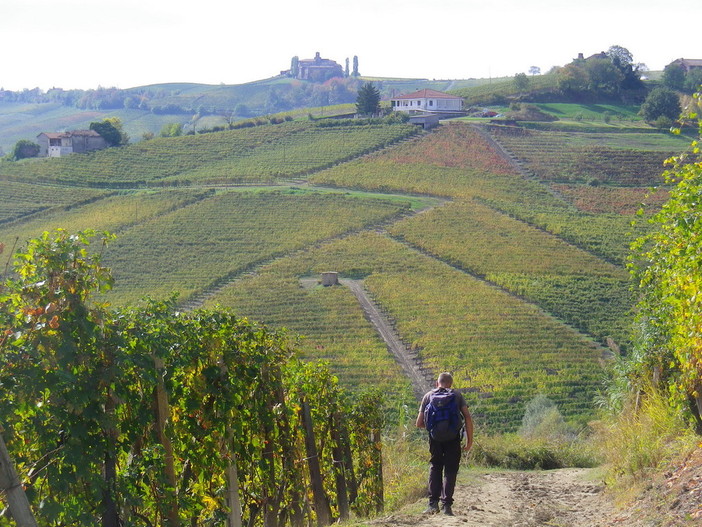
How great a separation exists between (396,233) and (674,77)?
82.0m

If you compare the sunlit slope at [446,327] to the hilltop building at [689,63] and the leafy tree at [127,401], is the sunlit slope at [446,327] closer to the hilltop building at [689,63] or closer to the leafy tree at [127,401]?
the leafy tree at [127,401]

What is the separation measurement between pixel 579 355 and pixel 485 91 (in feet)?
280

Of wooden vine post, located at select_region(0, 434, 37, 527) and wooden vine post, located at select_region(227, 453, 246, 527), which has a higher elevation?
wooden vine post, located at select_region(0, 434, 37, 527)

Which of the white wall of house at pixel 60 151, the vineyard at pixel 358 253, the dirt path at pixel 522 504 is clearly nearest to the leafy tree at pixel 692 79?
the vineyard at pixel 358 253

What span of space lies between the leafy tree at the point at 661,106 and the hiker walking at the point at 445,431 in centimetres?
9452

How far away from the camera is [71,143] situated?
3652 inches

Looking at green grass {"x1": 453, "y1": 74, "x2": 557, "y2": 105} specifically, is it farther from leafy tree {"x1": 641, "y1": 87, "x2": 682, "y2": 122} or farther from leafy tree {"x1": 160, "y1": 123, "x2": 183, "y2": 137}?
leafy tree {"x1": 160, "y1": 123, "x2": 183, "y2": 137}

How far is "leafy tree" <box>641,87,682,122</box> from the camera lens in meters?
96.1

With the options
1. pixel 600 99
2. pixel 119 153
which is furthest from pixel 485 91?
pixel 119 153

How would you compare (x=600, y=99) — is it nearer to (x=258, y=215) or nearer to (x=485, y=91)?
(x=485, y=91)

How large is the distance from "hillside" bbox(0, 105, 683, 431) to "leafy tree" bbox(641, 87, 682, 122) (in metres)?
10.5

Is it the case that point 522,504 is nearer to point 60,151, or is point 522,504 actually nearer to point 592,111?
point 60,151

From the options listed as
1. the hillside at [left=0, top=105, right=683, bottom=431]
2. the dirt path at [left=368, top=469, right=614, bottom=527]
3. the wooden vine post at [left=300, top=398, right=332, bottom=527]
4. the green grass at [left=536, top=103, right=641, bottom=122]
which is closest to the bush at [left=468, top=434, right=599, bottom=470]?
the dirt path at [left=368, top=469, right=614, bottom=527]

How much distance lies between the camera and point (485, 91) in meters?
117
